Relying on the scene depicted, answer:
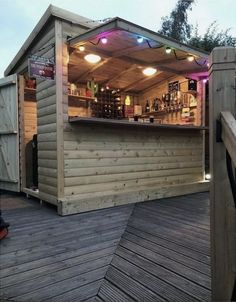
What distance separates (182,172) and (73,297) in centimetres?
424

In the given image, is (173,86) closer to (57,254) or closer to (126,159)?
(126,159)

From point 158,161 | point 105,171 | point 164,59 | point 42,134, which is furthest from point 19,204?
point 164,59

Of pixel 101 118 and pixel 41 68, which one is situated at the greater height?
pixel 41 68

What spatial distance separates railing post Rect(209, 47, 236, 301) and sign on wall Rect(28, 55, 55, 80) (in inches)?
121

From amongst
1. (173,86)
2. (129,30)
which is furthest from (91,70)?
(129,30)

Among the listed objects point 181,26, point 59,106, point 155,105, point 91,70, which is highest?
point 181,26

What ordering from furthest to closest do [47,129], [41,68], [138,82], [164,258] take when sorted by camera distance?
[138,82] → [47,129] → [41,68] → [164,258]

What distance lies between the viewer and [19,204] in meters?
4.77

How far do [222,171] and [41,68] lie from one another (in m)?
3.30

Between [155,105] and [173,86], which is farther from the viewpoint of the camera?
[155,105]

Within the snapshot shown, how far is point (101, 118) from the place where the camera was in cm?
442

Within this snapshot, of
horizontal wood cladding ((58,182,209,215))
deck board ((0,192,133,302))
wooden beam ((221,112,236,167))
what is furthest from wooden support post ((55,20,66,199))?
wooden beam ((221,112,236,167))

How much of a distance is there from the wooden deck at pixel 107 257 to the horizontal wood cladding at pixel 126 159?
61cm

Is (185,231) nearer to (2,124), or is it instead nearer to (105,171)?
(105,171)
